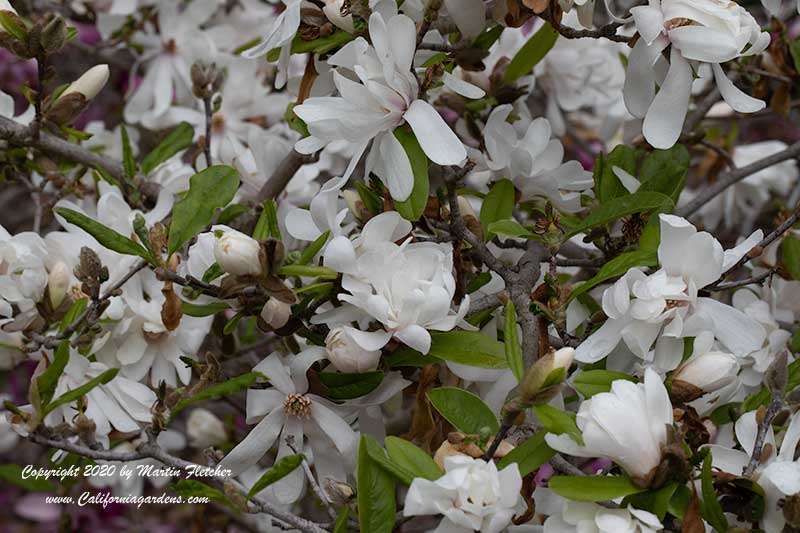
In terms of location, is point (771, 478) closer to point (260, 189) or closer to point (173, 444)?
point (260, 189)

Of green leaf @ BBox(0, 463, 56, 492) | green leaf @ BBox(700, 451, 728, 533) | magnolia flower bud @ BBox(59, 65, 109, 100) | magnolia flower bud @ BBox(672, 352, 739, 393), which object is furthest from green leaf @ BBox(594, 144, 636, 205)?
green leaf @ BBox(0, 463, 56, 492)

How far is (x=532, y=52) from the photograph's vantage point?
112 cm

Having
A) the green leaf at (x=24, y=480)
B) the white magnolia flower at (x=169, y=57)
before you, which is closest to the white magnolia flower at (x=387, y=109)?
the green leaf at (x=24, y=480)

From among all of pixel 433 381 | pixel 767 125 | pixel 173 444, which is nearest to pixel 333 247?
pixel 433 381

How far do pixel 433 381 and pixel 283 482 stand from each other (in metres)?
0.20

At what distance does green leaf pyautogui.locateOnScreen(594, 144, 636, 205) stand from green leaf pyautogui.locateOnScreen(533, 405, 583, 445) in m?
0.34

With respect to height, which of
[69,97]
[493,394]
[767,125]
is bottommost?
[767,125]

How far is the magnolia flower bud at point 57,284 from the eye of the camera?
3.38 ft

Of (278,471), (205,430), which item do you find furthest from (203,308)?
(205,430)

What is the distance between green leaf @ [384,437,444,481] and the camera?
2.44 ft

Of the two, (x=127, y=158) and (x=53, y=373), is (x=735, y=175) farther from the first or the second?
(x=53, y=373)

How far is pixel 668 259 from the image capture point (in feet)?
2.69

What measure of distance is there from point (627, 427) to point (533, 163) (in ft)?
1.40

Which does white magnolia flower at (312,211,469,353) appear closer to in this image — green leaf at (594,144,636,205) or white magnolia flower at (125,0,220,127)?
green leaf at (594,144,636,205)
